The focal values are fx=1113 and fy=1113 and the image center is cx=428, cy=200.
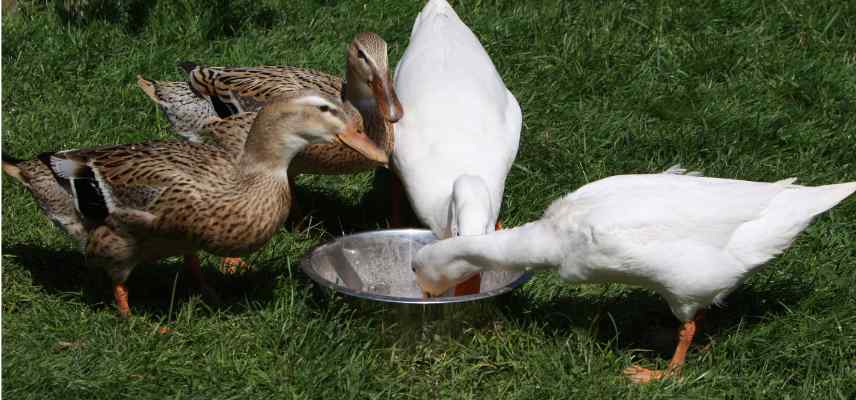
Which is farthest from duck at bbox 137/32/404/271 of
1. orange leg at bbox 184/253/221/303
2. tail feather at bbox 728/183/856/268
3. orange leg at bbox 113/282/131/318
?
tail feather at bbox 728/183/856/268

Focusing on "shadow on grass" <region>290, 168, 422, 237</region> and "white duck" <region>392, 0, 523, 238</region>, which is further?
"shadow on grass" <region>290, 168, 422, 237</region>

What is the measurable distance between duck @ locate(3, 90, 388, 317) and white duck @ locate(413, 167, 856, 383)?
0.63 m

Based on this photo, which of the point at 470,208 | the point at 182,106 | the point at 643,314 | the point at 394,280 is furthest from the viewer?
the point at 182,106

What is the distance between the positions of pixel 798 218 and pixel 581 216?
849 millimetres

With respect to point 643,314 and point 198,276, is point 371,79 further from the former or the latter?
point 643,314

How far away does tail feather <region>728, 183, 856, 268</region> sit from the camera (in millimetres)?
4270

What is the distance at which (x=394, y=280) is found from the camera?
16.7 ft

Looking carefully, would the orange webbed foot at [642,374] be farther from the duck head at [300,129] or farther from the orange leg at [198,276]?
the orange leg at [198,276]

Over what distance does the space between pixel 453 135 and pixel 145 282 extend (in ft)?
5.14

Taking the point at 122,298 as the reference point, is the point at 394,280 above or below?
below

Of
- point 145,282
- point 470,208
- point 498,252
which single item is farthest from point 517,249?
point 145,282

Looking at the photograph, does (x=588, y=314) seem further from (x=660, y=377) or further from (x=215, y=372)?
(x=215, y=372)

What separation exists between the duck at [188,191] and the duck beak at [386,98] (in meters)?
0.96

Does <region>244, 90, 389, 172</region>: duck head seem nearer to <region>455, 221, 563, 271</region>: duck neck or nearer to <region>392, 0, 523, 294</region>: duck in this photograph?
<region>455, 221, 563, 271</region>: duck neck
